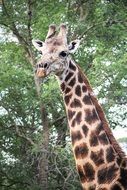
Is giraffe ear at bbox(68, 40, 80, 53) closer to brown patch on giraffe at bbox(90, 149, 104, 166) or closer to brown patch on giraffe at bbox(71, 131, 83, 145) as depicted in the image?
brown patch on giraffe at bbox(71, 131, 83, 145)

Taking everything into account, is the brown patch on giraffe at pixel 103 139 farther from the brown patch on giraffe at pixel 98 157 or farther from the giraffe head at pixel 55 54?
the giraffe head at pixel 55 54

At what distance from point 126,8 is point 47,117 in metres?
4.24

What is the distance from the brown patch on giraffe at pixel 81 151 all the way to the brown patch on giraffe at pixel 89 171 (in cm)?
12

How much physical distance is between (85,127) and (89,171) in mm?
551

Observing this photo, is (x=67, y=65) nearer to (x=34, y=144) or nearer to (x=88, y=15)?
(x=34, y=144)

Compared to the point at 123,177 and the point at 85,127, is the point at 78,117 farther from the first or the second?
the point at 123,177

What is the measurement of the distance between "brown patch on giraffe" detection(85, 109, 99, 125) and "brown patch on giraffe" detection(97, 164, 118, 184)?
621 millimetres

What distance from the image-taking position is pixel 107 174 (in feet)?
18.3

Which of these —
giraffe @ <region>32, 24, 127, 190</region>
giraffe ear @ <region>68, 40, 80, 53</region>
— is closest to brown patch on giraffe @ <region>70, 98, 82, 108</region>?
giraffe @ <region>32, 24, 127, 190</region>

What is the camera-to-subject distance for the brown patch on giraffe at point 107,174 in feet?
18.0

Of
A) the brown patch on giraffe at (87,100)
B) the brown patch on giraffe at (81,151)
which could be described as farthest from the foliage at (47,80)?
the brown patch on giraffe at (81,151)

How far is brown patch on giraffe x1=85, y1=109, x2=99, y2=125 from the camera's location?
5.94 m

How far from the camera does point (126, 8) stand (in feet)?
52.7

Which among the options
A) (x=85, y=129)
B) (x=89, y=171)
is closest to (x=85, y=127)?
(x=85, y=129)
